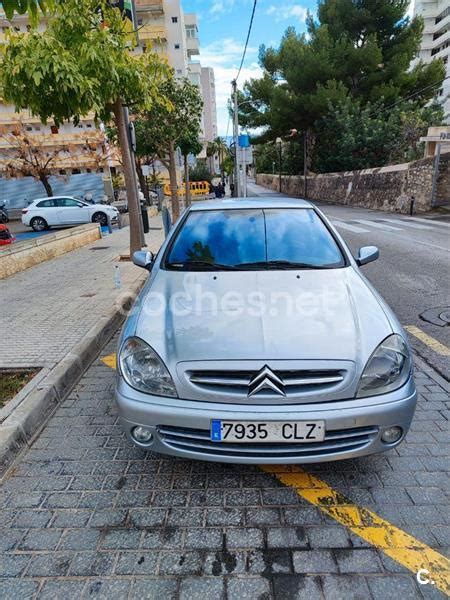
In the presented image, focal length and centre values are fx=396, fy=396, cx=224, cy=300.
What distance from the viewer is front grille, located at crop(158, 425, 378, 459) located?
2.11 meters

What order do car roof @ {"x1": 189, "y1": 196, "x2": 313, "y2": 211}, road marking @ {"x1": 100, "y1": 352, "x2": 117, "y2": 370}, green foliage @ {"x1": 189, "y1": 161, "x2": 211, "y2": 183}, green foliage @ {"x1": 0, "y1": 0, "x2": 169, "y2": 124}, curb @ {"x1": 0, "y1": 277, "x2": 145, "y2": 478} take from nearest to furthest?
curb @ {"x1": 0, "y1": 277, "x2": 145, "y2": 478} → car roof @ {"x1": 189, "y1": 196, "x2": 313, "y2": 211} → road marking @ {"x1": 100, "y1": 352, "x2": 117, "y2": 370} → green foliage @ {"x1": 0, "y1": 0, "x2": 169, "y2": 124} → green foliage @ {"x1": 189, "y1": 161, "x2": 211, "y2": 183}

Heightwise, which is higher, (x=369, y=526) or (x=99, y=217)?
(x=369, y=526)

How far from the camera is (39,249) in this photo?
31.2 feet

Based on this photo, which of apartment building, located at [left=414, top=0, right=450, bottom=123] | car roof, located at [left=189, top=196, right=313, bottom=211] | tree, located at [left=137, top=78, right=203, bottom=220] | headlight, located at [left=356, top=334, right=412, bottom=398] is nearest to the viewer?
headlight, located at [left=356, top=334, right=412, bottom=398]

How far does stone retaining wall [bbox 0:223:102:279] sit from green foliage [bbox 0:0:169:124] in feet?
10.6

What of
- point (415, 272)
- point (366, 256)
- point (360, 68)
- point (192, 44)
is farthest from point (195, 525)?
point (192, 44)

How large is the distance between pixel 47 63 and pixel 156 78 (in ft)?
9.81

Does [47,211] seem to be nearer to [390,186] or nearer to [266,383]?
[390,186]

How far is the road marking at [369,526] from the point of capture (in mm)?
1852

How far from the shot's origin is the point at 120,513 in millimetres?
2195

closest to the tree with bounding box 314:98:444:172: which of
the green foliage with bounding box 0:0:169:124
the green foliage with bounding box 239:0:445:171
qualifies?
the green foliage with bounding box 239:0:445:171

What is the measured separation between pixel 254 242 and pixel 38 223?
17.8 m

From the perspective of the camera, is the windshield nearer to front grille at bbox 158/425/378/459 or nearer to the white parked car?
front grille at bbox 158/425/378/459

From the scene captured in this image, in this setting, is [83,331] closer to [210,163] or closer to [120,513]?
[120,513]
